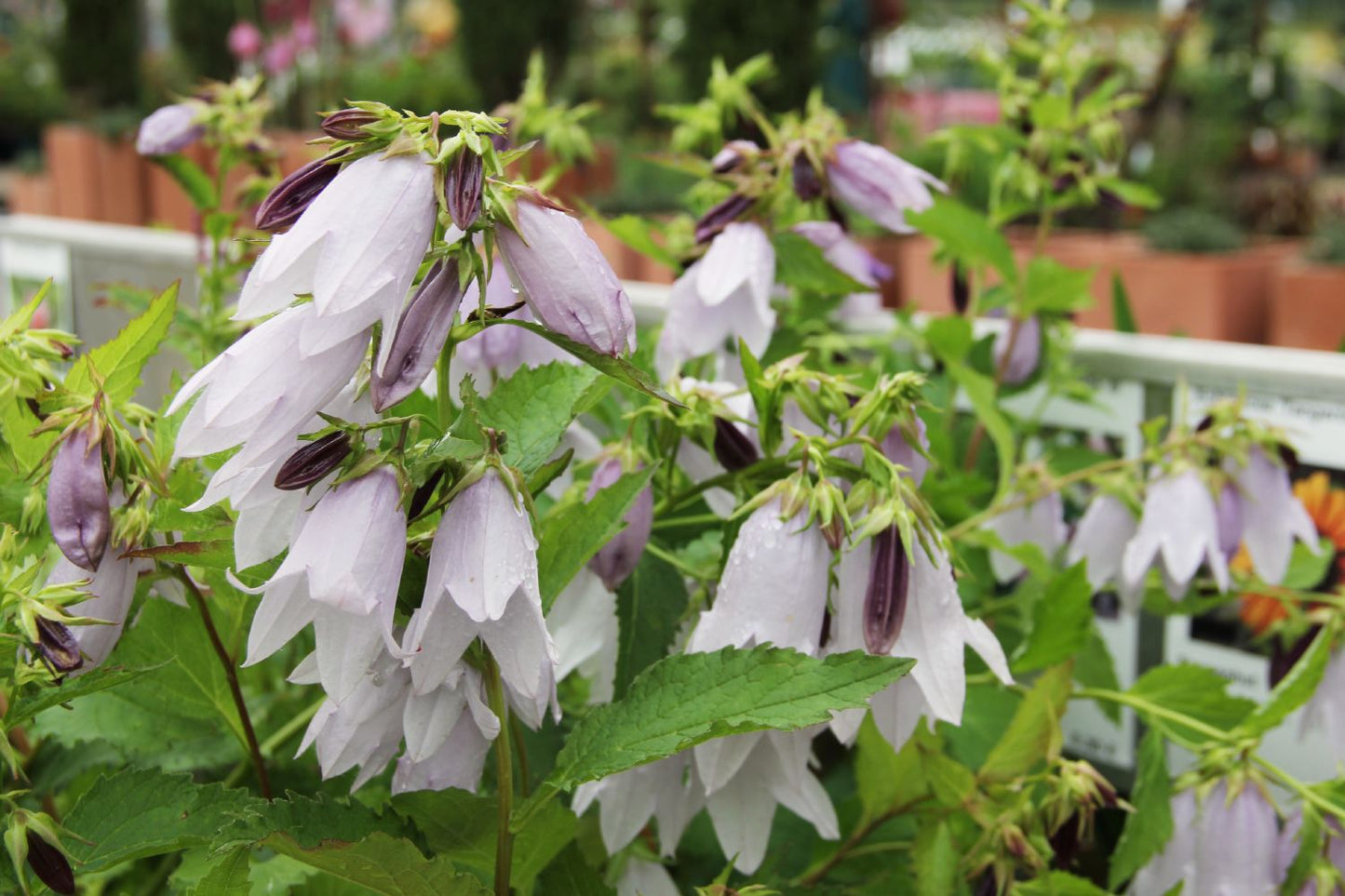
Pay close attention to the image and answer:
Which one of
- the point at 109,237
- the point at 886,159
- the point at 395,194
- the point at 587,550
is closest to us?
the point at 395,194

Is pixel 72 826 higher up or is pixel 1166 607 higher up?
pixel 72 826

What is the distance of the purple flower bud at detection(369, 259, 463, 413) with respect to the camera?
1.52ft

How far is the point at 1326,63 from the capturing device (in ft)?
35.5

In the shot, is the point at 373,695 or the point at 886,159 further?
the point at 886,159

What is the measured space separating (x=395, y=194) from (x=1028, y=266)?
2.40 ft

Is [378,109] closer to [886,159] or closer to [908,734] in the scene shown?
[908,734]

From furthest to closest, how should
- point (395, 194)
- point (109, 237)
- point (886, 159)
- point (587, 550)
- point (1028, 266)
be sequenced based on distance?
point (109, 237) < point (1028, 266) < point (886, 159) < point (587, 550) < point (395, 194)

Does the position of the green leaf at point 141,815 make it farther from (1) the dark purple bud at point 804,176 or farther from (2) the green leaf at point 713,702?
(1) the dark purple bud at point 804,176

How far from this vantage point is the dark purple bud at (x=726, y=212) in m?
0.83

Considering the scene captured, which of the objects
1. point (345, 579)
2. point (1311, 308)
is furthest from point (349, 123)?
point (1311, 308)

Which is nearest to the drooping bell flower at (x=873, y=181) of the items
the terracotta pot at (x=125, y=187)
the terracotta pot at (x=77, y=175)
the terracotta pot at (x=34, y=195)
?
the terracotta pot at (x=125, y=187)

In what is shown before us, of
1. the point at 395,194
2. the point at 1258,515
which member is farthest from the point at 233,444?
the point at 1258,515

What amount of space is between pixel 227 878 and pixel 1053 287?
76 centimetres

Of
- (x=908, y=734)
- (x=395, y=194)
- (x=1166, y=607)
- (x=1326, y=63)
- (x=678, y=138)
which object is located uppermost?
(x=395, y=194)
